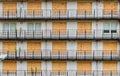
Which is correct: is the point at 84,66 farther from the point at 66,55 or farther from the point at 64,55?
the point at 64,55

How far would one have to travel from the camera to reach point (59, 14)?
44.2 m

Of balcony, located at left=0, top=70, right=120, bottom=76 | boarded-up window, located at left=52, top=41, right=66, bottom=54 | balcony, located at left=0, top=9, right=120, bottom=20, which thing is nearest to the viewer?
balcony, located at left=0, top=9, right=120, bottom=20

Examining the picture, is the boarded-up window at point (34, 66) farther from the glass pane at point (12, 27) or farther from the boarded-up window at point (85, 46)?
the boarded-up window at point (85, 46)

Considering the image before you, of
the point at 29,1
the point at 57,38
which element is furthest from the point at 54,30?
the point at 29,1

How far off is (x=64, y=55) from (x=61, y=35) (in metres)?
2.00

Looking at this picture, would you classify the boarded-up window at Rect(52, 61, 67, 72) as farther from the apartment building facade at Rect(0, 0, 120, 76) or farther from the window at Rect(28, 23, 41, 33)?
the window at Rect(28, 23, 41, 33)

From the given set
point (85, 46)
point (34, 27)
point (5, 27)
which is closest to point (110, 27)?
point (85, 46)

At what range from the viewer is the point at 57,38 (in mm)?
44125

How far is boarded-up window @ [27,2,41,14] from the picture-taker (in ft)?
146

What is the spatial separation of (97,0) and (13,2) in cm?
834

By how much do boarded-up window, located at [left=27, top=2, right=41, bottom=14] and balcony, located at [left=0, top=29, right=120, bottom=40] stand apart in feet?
6.50

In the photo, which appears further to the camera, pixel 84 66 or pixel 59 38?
pixel 84 66

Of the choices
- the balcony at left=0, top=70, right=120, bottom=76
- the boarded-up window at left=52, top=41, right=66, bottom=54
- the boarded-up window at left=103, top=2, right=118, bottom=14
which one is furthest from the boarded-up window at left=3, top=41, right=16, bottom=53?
the boarded-up window at left=103, top=2, right=118, bottom=14

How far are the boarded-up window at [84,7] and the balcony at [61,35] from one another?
187 centimetres
